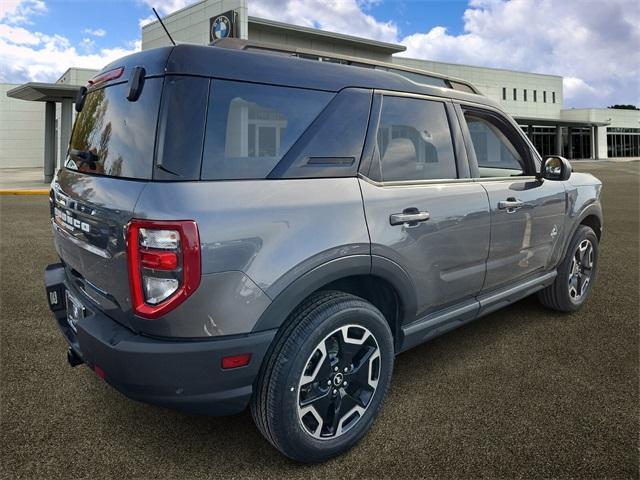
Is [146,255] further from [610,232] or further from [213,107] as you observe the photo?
[610,232]

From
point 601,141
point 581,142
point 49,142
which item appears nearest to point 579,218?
point 49,142

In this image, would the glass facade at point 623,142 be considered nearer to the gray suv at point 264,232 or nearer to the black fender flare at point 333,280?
the gray suv at point 264,232

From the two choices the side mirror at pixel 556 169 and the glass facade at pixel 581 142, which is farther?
the glass facade at pixel 581 142

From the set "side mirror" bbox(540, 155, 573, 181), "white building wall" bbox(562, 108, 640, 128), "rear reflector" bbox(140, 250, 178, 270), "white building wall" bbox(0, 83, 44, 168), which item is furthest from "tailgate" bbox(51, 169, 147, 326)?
"white building wall" bbox(562, 108, 640, 128)

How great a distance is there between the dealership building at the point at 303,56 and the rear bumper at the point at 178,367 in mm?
1509

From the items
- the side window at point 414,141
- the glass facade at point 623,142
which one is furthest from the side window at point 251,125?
the glass facade at point 623,142

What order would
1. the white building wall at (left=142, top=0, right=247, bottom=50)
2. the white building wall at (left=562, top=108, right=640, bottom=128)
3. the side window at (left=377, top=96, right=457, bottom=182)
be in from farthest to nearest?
the white building wall at (left=562, top=108, right=640, bottom=128) < the white building wall at (left=142, top=0, right=247, bottom=50) < the side window at (left=377, top=96, right=457, bottom=182)

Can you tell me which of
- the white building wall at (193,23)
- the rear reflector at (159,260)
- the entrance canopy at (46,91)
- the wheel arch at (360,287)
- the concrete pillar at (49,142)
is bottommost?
the wheel arch at (360,287)

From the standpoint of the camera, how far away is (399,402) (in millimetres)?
2873

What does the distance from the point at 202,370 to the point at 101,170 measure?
3.49 feet

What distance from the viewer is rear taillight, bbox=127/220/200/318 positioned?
1.85 m

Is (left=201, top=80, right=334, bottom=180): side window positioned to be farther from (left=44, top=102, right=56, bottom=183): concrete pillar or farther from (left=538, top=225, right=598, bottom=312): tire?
(left=44, top=102, right=56, bottom=183): concrete pillar

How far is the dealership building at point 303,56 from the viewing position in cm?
2067

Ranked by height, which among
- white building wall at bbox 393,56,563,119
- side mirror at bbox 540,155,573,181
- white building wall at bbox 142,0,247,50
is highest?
white building wall at bbox 393,56,563,119
